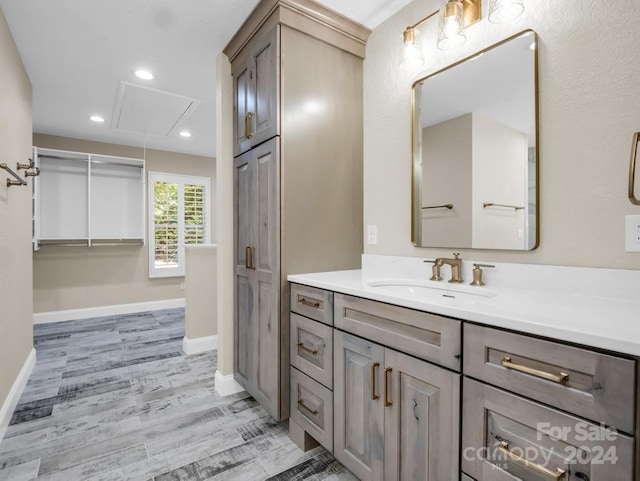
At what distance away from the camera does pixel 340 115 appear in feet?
6.91

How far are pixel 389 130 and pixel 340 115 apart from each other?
0.33 meters

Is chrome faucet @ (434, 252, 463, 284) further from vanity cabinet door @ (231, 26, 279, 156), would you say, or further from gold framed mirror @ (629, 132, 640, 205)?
vanity cabinet door @ (231, 26, 279, 156)

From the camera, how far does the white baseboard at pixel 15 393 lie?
202 cm

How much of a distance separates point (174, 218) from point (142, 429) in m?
3.95

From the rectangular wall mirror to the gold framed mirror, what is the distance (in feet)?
1.03

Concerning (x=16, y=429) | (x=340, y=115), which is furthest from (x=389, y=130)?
(x=16, y=429)

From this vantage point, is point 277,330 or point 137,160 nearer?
point 277,330

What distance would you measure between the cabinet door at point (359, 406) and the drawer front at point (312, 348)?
0.18 feet

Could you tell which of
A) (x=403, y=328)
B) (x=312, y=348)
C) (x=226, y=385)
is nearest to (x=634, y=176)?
(x=403, y=328)

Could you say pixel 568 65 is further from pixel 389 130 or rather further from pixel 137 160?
pixel 137 160

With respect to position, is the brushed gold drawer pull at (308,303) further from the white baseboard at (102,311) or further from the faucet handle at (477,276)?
the white baseboard at (102,311)

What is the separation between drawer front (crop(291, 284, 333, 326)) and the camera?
157 centimetres

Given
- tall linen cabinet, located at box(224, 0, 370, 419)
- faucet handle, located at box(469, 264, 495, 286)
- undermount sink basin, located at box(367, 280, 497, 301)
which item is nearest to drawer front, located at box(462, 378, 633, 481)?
undermount sink basin, located at box(367, 280, 497, 301)

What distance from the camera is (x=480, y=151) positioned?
165 centimetres
